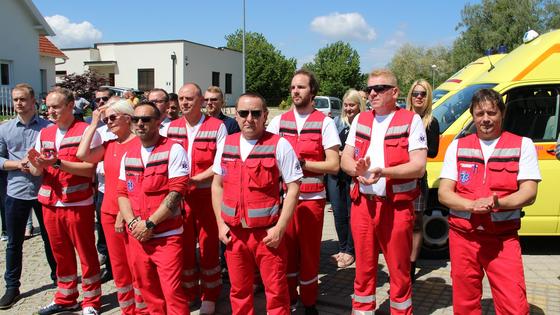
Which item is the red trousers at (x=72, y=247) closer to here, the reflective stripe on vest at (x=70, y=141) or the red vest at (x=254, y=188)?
the reflective stripe on vest at (x=70, y=141)

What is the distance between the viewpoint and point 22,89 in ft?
16.0

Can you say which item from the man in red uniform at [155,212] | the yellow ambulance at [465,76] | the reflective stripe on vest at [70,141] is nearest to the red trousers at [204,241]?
the man in red uniform at [155,212]

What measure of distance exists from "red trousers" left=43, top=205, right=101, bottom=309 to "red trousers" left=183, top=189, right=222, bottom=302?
33.8 inches

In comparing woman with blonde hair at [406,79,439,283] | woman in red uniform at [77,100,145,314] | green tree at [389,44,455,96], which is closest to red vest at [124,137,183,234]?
woman in red uniform at [77,100,145,314]

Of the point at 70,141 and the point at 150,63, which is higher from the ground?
the point at 150,63

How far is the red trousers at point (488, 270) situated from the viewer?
3.27 meters

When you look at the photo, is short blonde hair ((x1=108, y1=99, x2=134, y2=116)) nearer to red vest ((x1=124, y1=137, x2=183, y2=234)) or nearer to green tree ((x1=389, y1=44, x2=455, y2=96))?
red vest ((x1=124, y1=137, x2=183, y2=234))

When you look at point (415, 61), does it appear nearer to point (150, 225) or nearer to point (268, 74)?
point (268, 74)

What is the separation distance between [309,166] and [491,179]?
56.6 inches

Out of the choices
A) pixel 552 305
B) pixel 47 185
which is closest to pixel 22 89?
pixel 47 185

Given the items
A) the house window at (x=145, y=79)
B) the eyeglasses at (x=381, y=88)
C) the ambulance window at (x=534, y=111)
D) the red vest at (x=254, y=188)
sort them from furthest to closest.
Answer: the house window at (x=145, y=79)
the ambulance window at (x=534, y=111)
the eyeglasses at (x=381, y=88)
the red vest at (x=254, y=188)

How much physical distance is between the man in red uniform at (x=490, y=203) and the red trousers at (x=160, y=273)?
6.59ft

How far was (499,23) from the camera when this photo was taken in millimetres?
44281

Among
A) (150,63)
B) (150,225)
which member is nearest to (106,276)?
(150,225)
